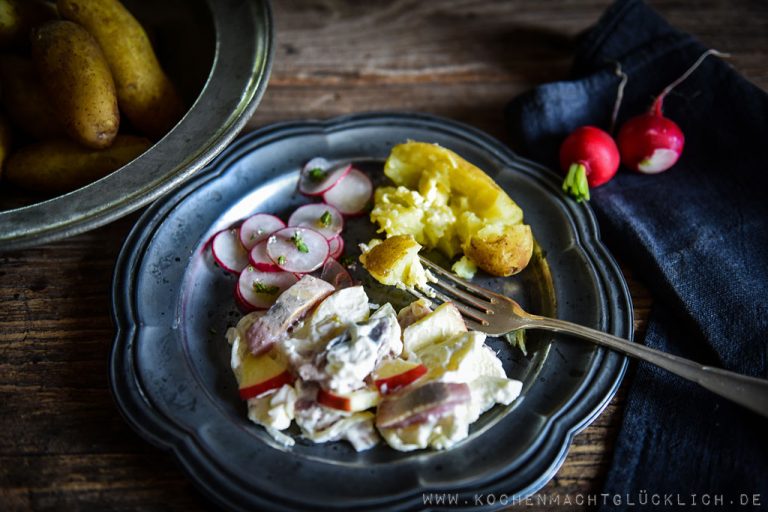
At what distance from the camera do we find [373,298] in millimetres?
1865

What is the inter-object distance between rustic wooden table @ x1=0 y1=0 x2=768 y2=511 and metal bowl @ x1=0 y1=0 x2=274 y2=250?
0.99 ft

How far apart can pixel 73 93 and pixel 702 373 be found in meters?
1.79

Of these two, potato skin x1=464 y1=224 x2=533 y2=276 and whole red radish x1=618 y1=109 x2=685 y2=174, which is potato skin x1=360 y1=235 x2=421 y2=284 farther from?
whole red radish x1=618 y1=109 x2=685 y2=174

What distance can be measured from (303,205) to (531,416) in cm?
95

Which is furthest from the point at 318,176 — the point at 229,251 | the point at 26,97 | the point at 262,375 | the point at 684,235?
the point at 684,235

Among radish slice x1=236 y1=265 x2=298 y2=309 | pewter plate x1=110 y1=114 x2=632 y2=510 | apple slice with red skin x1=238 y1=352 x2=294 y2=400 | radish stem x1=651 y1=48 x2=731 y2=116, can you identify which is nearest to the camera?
pewter plate x1=110 y1=114 x2=632 y2=510

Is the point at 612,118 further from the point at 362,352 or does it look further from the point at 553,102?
the point at 362,352

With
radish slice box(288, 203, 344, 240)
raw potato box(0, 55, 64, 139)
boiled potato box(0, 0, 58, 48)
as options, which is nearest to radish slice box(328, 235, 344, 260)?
radish slice box(288, 203, 344, 240)

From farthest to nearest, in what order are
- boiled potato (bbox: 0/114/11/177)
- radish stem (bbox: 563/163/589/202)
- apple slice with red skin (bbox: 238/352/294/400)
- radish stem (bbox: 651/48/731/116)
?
1. radish stem (bbox: 651/48/731/116)
2. radish stem (bbox: 563/163/589/202)
3. boiled potato (bbox: 0/114/11/177)
4. apple slice with red skin (bbox: 238/352/294/400)

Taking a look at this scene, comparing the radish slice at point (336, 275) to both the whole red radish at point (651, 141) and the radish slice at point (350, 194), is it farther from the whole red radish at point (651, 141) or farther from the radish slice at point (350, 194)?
the whole red radish at point (651, 141)

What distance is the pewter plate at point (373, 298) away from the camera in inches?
57.6

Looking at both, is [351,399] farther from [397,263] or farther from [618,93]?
[618,93]

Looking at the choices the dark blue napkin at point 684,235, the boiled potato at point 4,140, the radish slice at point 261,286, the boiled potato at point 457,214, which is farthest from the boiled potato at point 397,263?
the boiled potato at point 4,140

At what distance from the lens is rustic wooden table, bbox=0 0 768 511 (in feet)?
5.07
